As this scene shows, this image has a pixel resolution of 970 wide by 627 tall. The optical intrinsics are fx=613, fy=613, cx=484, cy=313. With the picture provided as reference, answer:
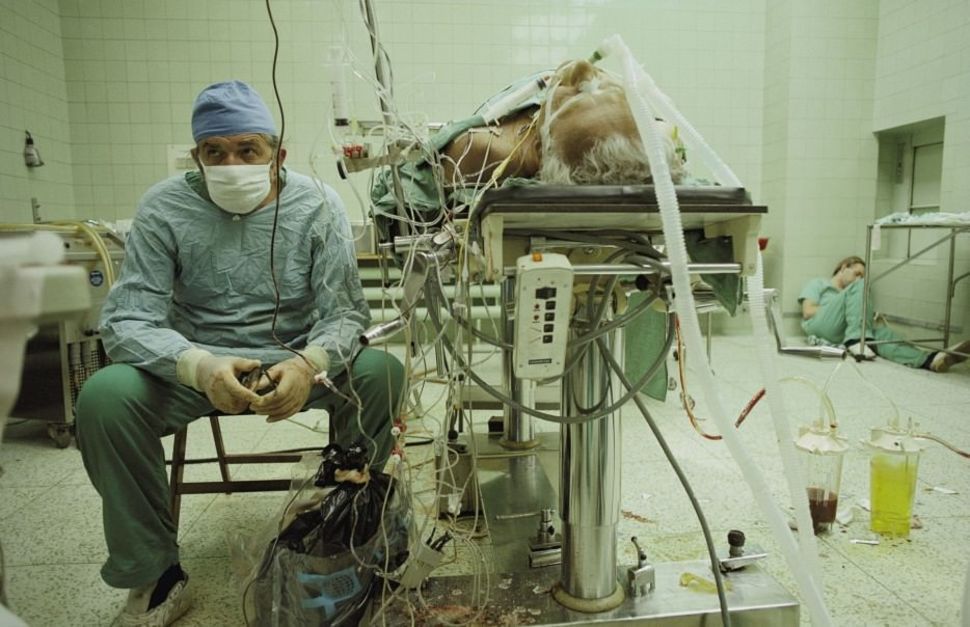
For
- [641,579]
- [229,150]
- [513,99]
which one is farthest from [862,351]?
[229,150]

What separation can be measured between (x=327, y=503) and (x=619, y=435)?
1.59 feet

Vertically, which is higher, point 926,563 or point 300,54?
point 300,54

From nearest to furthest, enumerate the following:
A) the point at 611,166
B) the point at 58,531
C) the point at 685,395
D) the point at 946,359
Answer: the point at 611,166
the point at 58,531
the point at 685,395
the point at 946,359

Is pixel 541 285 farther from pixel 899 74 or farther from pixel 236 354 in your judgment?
pixel 899 74

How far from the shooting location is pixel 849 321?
3482 millimetres

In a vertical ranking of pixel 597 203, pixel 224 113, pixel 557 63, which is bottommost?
pixel 597 203

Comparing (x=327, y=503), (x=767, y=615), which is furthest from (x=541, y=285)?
(x=767, y=615)

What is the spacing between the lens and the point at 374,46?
42.7 inches

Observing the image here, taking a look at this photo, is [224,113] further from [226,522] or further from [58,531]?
[58,531]

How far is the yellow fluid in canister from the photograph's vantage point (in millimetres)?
1370

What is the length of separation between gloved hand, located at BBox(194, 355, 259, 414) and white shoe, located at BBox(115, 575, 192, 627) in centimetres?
35

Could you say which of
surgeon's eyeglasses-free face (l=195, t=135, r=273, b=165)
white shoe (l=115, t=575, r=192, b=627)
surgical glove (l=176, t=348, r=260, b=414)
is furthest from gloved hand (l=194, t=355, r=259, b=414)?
surgeon's eyeglasses-free face (l=195, t=135, r=273, b=165)

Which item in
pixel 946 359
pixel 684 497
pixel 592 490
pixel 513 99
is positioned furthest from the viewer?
pixel 946 359

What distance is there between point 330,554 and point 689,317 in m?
0.66
